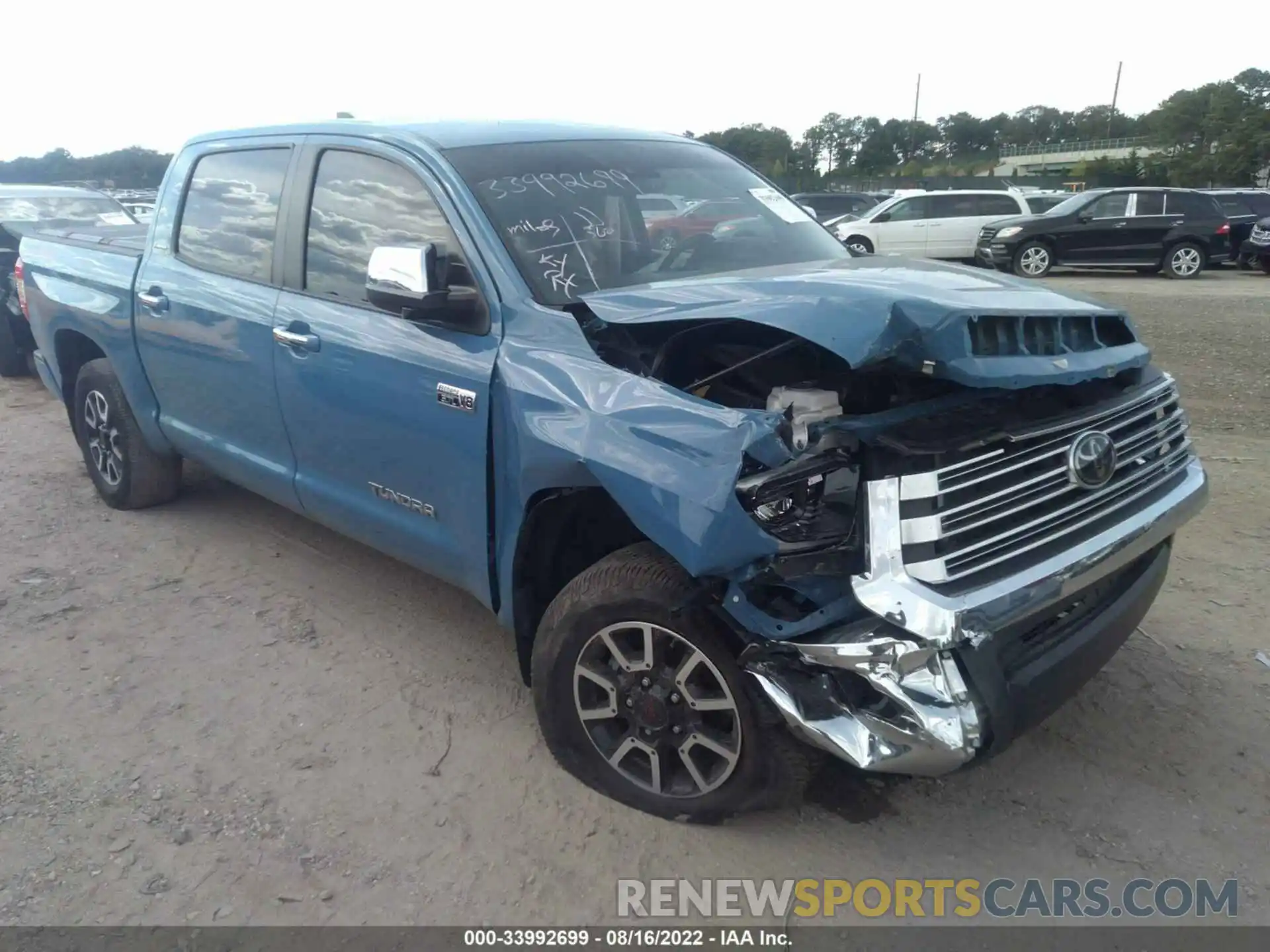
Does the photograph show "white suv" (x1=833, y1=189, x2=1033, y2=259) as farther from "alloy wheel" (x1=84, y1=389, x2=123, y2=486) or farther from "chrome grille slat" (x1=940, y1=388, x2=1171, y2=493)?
"chrome grille slat" (x1=940, y1=388, x2=1171, y2=493)

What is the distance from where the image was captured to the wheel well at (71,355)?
5.38 metres

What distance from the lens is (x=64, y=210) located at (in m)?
9.91

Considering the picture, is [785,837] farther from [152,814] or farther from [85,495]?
[85,495]

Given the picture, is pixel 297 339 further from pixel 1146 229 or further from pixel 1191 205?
pixel 1191 205

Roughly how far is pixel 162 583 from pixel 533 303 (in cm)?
263

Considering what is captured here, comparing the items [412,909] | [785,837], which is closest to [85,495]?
[412,909]

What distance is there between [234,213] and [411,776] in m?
2.55

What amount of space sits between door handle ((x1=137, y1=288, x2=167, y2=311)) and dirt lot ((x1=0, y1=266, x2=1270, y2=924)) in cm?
123

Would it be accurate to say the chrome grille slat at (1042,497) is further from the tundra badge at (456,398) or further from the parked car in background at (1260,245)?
the parked car in background at (1260,245)

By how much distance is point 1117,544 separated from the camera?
8.53 ft

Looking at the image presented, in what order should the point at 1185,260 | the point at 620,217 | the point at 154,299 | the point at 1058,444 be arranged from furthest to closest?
the point at 1185,260
the point at 154,299
the point at 620,217
the point at 1058,444

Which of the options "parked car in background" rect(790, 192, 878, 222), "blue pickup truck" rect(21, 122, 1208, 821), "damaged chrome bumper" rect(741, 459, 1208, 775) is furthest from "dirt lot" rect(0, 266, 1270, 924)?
"parked car in background" rect(790, 192, 878, 222)

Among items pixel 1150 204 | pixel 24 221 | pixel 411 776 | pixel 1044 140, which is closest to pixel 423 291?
pixel 411 776

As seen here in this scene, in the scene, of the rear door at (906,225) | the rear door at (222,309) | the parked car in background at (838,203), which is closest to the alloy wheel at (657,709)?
the rear door at (222,309)
